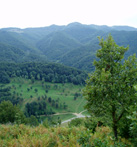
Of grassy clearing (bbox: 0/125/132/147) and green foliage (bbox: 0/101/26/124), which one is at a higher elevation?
grassy clearing (bbox: 0/125/132/147)

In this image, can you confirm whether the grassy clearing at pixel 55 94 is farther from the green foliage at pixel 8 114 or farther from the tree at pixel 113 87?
the tree at pixel 113 87

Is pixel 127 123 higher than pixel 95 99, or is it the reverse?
pixel 95 99

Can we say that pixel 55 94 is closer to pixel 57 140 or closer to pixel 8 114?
pixel 8 114

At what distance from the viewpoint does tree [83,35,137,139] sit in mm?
11453

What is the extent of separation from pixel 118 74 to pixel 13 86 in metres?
195

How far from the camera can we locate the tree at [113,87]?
37.6 ft

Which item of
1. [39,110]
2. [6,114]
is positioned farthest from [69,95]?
[6,114]

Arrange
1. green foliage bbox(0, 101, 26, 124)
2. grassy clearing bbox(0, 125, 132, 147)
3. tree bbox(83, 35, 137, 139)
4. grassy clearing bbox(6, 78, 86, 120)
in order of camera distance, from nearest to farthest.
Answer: grassy clearing bbox(0, 125, 132, 147), tree bbox(83, 35, 137, 139), green foliage bbox(0, 101, 26, 124), grassy clearing bbox(6, 78, 86, 120)

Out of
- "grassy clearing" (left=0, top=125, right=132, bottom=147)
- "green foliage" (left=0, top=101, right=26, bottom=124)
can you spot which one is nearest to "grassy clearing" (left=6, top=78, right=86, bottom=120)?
"green foliage" (left=0, top=101, right=26, bottom=124)

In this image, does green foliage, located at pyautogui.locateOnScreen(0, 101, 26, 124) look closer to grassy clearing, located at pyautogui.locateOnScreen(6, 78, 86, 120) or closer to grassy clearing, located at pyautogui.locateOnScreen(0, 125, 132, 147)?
grassy clearing, located at pyautogui.locateOnScreen(0, 125, 132, 147)

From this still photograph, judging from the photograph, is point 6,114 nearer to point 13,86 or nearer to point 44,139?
point 44,139

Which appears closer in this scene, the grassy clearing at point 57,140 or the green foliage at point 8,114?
the grassy clearing at point 57,140

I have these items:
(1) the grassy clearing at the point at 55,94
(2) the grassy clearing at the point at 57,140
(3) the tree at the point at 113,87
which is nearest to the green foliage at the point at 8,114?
(2) the grassy clearing at the point at 57,140

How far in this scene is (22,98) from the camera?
154250 millimetres
